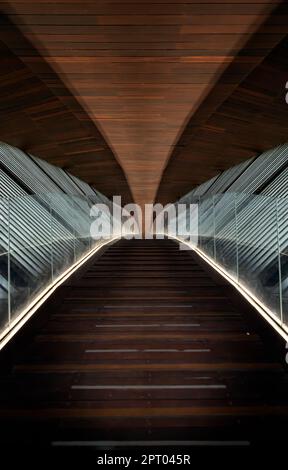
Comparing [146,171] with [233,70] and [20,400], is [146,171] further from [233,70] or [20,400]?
[20,400]

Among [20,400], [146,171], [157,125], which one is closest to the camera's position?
[20,400]

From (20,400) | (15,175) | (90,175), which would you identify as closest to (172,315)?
(20,400)

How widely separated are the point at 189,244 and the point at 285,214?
6.03 m

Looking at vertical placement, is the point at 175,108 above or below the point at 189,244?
above

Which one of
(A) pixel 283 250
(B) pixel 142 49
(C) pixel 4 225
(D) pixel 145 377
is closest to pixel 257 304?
(A) pixel 283 250

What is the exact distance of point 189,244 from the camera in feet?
37.7

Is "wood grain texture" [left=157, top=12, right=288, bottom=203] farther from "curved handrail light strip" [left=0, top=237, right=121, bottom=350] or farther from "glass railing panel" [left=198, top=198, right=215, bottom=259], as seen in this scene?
"curved handrail light strip" [left=0, top=237, right=121, bottom=350]

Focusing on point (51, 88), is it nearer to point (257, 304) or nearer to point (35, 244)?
point (35, 244)

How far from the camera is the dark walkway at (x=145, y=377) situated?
136 inches

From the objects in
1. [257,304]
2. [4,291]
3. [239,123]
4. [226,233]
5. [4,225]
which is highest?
[239,123]

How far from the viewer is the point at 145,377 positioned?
164 inches

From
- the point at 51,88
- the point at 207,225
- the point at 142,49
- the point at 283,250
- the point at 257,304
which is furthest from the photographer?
the point at 207,225

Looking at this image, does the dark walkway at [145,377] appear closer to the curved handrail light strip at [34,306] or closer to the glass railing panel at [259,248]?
the curved handrail light strip at [34,306]

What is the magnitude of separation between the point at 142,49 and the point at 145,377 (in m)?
3.10
